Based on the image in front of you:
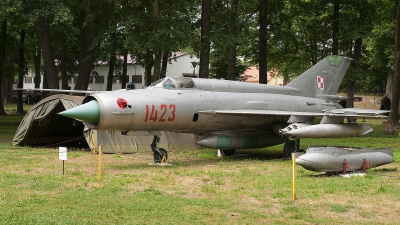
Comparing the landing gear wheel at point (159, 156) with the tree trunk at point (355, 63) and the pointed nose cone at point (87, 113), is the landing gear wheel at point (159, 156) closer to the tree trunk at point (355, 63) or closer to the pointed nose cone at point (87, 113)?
the pointed nose cone at point (87, 113)

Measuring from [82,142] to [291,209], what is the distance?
582 inches

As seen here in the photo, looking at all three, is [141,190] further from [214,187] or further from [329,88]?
[329,88]

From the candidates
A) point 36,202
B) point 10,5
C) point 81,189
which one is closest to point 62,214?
point 36,202

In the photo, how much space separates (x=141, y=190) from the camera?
11.1 metres

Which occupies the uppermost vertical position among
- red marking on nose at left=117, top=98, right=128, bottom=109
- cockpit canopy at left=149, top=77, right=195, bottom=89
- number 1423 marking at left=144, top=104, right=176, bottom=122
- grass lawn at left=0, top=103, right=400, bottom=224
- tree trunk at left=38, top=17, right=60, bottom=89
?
tree trunk at left=38, top=17, right=60, bottom=89

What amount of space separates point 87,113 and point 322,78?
419 inches

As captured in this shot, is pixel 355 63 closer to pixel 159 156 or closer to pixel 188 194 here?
pixel 159 156

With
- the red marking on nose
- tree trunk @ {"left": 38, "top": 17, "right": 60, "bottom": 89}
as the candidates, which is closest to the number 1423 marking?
the red marking on nose

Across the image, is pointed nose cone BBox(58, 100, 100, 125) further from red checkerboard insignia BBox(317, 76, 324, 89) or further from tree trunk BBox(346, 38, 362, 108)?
tree trunk BBox(346, 38, 362, 108)

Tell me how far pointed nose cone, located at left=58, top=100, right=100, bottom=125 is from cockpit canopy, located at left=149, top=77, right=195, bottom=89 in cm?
269

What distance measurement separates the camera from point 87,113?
45.3 ft

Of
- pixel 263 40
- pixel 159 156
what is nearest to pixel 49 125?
pixel 159 156

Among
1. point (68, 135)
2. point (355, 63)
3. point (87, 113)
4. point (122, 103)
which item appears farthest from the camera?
point (355, 63)

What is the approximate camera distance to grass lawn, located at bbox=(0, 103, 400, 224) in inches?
336
